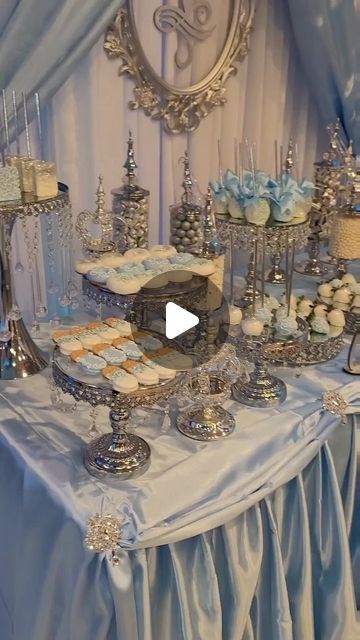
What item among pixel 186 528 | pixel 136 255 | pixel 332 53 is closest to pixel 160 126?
pixel 332 53

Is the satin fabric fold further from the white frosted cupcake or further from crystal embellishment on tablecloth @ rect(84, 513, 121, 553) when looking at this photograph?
the white frosted cupcake

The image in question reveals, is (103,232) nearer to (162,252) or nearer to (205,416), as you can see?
(162,252)

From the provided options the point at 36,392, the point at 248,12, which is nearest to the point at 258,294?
the point at 36,392

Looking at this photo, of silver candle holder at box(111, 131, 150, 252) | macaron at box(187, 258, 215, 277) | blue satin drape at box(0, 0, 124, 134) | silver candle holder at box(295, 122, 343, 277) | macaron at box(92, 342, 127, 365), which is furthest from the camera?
silver candle holder at box(295, 122, 343, 277)

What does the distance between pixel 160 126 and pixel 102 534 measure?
1.21m

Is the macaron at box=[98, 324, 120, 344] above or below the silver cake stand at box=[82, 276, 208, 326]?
below

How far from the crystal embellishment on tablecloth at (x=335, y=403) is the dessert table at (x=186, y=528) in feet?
0.06

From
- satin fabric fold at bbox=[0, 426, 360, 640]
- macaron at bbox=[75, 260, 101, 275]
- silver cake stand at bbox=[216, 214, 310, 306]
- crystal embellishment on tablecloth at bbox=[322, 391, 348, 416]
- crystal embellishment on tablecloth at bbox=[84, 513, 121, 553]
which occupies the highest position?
silver cake stand at bbox=[216, 214, 310, 306]

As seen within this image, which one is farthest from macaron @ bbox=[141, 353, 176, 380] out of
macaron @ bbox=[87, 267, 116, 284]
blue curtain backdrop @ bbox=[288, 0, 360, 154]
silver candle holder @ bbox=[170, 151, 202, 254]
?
blue curtain backdrop @ bbox=[288, 0, 360, 154]

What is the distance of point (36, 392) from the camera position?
1166 millimetres

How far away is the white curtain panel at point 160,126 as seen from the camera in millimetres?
1577

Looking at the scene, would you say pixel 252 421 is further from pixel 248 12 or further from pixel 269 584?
pixel 248 12

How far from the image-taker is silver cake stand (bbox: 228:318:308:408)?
3.79ft
